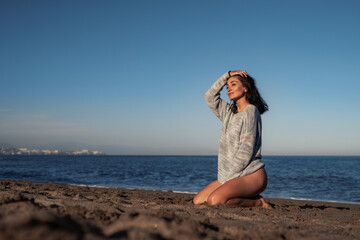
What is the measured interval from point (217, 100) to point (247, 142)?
91 centimetres

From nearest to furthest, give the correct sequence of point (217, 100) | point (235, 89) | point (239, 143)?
1. point (239, 143)
2. point (235, 89)
3. point (217, 100)

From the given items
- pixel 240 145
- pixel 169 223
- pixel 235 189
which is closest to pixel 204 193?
pixel 235 189

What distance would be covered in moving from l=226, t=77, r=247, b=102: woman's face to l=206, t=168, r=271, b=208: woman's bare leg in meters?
1.15

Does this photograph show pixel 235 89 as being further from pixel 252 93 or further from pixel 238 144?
pixel 238 144

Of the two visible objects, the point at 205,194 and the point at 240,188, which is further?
the point at 205,194

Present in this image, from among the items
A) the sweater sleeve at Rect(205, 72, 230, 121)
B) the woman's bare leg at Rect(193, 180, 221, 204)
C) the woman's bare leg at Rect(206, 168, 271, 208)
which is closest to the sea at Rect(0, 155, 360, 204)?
the woman's bare leg at Rect(193, 180, 221, 204)

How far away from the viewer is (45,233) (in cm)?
155

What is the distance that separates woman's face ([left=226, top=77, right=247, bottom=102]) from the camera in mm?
4586

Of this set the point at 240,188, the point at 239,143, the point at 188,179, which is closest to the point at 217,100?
the point at 239,143

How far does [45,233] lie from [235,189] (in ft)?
9.92

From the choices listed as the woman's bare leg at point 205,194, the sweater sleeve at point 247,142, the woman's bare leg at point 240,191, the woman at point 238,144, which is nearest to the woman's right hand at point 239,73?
the woman at point 238,144

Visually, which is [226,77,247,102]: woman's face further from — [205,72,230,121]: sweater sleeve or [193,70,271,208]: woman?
[205,72,230,121]: sweater sleeve

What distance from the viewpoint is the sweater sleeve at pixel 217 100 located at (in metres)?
4.75

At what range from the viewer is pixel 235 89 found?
4.59m
